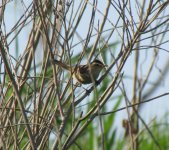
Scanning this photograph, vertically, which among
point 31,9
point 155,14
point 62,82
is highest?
point 31,9

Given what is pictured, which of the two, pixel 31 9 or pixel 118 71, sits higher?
pixel 31 9

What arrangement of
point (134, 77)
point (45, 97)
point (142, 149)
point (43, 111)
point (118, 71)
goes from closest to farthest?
point (118, 71) < point (43, 111) < point (45, 97) < point (134, 77) < point (142, 149)

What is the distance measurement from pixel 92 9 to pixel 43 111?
61 centimetres

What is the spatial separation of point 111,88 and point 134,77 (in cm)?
126

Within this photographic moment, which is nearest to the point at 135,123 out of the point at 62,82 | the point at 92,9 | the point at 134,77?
the point at 134,77

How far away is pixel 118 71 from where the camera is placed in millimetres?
2652

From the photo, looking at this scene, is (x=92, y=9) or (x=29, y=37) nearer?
(x=92, y=9)

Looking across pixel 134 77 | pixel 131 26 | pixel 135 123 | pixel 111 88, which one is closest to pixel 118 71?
pixel 111 88

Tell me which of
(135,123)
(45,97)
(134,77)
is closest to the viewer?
(45,97)

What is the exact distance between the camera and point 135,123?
4332 millimetres

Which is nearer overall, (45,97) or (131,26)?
(131,26)

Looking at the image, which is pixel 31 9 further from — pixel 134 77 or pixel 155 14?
pixel 134 77

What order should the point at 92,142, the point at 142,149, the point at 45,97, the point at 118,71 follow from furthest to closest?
the point at 142,149, the point at 92,142, the point at 45,97, the point at 118,71

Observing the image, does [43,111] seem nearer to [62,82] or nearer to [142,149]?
[62,82]
